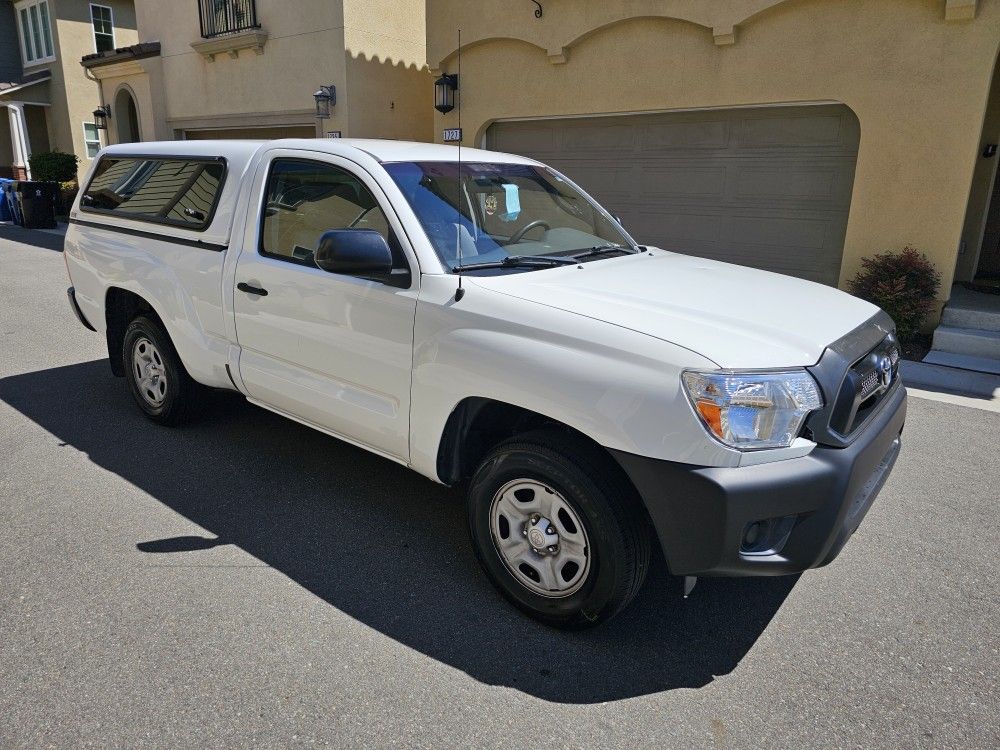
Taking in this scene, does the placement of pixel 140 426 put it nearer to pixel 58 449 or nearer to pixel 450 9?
pixel 58 449

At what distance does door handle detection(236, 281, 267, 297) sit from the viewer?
3.94m

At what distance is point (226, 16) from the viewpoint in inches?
618

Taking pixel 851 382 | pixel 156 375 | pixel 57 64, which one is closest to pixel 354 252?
pixel 851 382

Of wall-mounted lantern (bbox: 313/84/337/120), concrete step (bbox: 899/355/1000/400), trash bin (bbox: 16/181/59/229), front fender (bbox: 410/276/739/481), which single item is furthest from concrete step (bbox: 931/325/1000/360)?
trash bin (bbox: 16/181/59/229)

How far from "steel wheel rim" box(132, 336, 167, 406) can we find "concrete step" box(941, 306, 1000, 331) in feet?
25.1

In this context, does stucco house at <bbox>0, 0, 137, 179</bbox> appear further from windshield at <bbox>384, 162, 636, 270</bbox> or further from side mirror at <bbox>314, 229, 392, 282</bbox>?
side mirror at <bbox>314, 229, 392, 282</bbox>

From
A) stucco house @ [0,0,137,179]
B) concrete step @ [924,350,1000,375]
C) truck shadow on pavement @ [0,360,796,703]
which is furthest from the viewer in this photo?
stucco house @ [0,0,137,179]

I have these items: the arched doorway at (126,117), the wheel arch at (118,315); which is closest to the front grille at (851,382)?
the wheel arch at (118,315)

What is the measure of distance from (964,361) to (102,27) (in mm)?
27372

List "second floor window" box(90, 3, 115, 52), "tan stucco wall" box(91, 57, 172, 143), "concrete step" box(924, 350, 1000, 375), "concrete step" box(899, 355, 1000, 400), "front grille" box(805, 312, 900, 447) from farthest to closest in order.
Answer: "second floor window" box(90, 3, 115, 52) → "tan stucco wall" box(91, 57, 172, 143) → "concrete step" box(924, 350, 1000, 375) → "concrete step" box(899, 355, 1000, 400) → "front grille" box(805, 312, 900, 447)

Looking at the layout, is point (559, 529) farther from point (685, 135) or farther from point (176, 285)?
point (685, 135)

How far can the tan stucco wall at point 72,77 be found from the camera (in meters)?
23.4

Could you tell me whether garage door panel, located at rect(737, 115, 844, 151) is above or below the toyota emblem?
above

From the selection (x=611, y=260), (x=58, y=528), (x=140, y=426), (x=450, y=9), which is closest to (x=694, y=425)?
(x=611, y=260)
